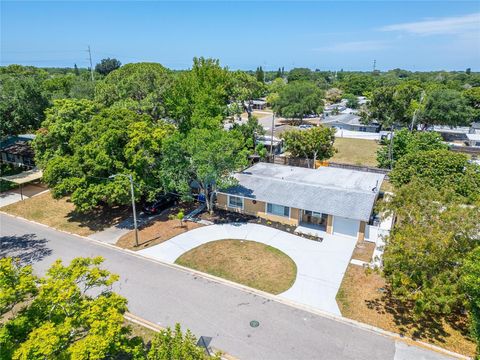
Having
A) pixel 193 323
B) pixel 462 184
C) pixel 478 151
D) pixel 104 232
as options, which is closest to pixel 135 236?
pixel 104 232

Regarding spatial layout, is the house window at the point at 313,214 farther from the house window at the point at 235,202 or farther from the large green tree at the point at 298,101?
the large green tree at the point at 298,101

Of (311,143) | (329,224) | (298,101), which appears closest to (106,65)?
(298,101)

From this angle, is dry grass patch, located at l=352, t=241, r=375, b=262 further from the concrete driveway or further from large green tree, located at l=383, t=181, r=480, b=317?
large green tree, located at l=383, t=181, r=480, b=317

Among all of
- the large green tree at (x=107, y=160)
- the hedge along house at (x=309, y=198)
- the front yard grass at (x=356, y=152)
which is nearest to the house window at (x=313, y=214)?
the hedge along house at (x=309, y=198)

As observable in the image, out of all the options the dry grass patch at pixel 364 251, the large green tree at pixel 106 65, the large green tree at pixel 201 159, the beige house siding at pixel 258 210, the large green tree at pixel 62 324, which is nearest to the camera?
the large green tree at pixel 62 324

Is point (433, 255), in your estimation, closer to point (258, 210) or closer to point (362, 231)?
point (362, 231)

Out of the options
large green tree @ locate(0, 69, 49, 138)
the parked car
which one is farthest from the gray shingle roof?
large green tree @ locate(0, 69, 49, 138)
